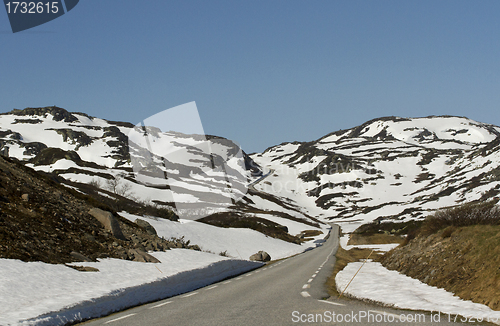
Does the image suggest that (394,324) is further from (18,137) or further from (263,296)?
(18,137)

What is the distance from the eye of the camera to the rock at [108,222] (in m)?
24.2

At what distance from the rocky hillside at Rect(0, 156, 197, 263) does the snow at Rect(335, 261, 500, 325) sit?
38.2 feet

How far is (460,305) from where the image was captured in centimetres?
983

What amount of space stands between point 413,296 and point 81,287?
10.4 m

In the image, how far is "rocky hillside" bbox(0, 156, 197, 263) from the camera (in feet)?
53.0

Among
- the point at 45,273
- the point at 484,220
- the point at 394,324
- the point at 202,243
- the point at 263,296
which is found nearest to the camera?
the point at 394,324

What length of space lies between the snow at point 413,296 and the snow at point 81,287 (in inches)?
262

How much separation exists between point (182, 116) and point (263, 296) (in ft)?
60.9

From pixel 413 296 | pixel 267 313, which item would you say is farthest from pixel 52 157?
pixel 413 296

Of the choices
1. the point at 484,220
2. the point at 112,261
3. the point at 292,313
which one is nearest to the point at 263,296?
the point at 292,313

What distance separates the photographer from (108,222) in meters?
24.8

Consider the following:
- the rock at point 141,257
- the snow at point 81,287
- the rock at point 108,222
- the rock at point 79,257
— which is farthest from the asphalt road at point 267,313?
the rock at point 108,222

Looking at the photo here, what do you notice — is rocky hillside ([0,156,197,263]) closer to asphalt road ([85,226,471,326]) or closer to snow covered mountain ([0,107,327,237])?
asphalt road ([85,226,471,326])

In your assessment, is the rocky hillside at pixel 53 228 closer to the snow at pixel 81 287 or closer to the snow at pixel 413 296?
the snow at pixel 81 287
